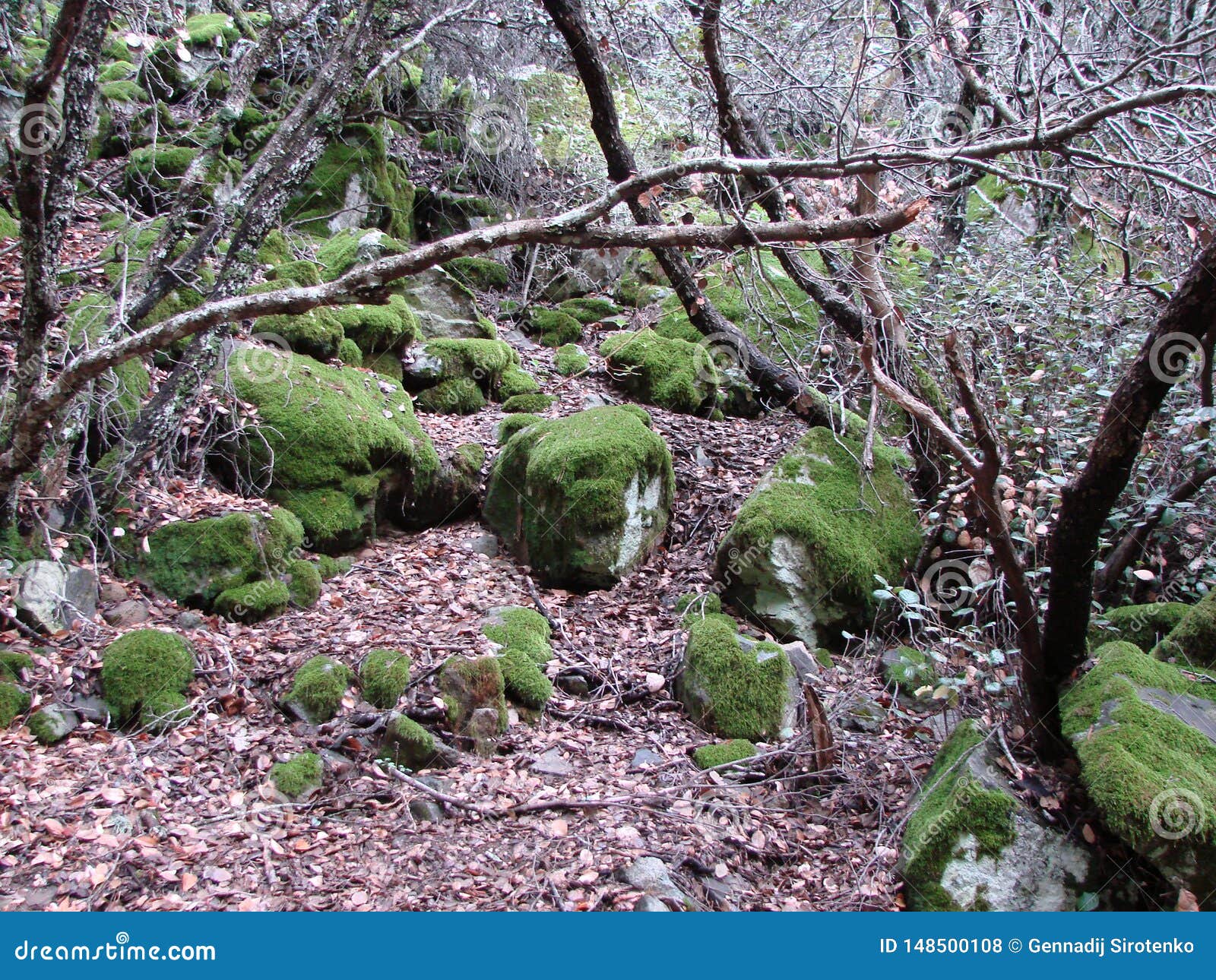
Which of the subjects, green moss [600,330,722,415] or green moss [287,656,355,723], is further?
green moss [600,330,722,415]

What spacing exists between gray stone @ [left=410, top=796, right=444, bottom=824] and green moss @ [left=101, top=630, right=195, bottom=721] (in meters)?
1.59

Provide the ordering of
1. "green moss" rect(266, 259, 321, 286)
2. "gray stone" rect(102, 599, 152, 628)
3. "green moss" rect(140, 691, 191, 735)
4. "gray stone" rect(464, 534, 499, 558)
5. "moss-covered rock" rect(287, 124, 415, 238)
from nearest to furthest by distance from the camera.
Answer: "green moss" rect(140, 691, 191, 735) → "gray stone" rect(102, 599, 152, 628) → "gray stone" rect(464, 534, 499, 558) → "green moss" rect(266, 259, 321, 286) → "moss-covered rock" rect(287, 124, 415, 238)

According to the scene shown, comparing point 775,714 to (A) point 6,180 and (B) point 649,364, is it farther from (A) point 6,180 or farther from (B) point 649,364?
(A) point 6,180

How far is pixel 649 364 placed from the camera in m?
8.75

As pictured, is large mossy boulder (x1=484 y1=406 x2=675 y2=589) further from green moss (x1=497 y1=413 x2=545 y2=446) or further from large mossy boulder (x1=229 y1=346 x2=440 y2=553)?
large mossy boulder (x1=229 y1=346 x2=440 y2=553)

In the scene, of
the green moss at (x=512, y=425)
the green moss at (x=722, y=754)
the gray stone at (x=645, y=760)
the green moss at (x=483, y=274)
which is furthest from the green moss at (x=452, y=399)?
the green moss at (x=722, y=754)

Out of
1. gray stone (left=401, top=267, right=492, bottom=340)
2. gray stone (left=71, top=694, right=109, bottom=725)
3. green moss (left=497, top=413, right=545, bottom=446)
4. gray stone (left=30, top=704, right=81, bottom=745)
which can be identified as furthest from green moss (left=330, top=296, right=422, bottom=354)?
gray stone (left=30, top=704, right=81, bottom=745)

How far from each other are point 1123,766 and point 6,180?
9486mm

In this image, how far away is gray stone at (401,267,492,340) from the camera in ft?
29.9

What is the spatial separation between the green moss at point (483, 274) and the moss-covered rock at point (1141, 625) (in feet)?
28.0

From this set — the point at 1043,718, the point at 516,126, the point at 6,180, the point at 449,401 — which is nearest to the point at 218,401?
the point at 449,401

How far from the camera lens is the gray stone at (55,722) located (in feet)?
13.2

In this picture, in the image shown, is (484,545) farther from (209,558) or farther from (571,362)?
(571,362)

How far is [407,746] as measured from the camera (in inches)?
168
